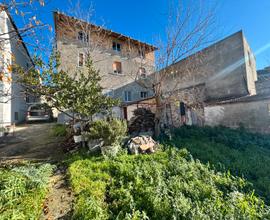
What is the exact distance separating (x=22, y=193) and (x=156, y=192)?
281cm

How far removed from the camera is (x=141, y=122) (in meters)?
7.19

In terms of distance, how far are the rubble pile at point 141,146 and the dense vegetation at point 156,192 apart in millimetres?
666

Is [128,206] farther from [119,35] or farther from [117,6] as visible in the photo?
[119,35]

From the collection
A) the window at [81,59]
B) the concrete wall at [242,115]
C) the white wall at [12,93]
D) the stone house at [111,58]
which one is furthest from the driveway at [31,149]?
the concrete wall at [242,115]

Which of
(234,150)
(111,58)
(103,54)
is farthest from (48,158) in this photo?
(111,58)

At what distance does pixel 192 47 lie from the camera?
635cm

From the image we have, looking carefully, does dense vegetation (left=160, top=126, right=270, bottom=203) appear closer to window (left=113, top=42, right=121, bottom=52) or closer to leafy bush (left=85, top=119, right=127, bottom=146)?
leafy bush (left=85, top=119, right=127, bottom=146)

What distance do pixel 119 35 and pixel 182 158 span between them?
46.7 feet

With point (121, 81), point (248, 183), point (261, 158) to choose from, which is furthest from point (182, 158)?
point (121, 81)

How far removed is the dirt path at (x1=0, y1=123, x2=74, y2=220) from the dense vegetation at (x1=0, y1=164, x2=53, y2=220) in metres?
0.20

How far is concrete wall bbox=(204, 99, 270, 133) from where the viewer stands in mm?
8057

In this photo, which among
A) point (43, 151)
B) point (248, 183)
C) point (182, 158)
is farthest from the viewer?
point (43, 151)

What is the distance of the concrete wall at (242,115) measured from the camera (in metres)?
8.06

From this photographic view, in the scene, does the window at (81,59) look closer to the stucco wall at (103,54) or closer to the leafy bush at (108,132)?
the stucco wall at (103,54)
